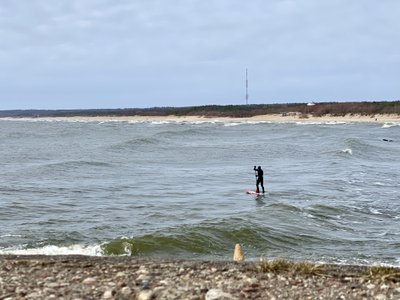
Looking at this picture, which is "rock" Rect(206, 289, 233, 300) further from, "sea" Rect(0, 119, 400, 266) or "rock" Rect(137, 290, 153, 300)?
"sea" Rect(0, 119, 400, 266)

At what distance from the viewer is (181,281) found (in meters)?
7.21

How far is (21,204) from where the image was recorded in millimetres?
20250

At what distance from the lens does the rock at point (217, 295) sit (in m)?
6.53

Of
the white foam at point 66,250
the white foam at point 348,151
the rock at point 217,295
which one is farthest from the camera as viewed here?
the white foam at point 348,151

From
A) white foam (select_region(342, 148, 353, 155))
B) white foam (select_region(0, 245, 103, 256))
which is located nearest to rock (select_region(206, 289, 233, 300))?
white foam (select_region(0, 245, 103, 256))

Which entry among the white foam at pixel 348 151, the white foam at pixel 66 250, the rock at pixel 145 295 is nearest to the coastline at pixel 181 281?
the rock at pixel 145 295

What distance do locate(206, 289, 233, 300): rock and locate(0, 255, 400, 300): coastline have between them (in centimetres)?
1

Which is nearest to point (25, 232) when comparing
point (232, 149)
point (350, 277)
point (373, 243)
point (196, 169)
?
point (373, 243)

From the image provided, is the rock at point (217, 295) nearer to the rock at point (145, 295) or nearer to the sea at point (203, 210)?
the rock at point (145, 295)

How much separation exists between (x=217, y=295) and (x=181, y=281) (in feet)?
2.42

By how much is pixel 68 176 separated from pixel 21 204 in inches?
348

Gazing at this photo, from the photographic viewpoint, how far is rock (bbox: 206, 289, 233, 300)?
257 inches

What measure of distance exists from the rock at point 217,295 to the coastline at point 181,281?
11 millimetres

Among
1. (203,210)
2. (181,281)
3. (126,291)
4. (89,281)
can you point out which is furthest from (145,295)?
(203,210)
